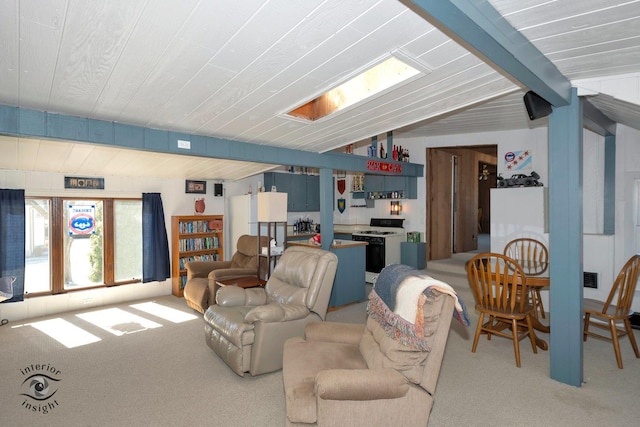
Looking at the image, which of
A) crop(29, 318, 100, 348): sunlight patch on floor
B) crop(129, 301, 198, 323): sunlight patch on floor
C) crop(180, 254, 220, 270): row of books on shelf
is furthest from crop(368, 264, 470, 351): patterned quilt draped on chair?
crop(180, 254, 220, 270): row of books on shelf

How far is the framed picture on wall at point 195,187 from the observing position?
6133mm

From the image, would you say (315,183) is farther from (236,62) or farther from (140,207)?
(236,62)

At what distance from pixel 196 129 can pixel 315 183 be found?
15.6 ft

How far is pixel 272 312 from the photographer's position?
2.89 m

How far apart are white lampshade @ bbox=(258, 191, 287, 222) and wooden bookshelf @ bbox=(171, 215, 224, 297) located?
7.36 ft

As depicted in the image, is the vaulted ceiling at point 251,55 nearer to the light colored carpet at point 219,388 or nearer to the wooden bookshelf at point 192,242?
the light colored carpet at point 219,388

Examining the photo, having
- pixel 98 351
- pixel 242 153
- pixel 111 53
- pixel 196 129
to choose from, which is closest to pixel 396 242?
pixel 242 153

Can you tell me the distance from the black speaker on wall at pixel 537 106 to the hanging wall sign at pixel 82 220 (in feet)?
19.3

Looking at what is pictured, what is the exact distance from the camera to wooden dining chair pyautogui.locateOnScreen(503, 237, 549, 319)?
3.93m

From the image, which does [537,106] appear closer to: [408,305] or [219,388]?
[408,305]

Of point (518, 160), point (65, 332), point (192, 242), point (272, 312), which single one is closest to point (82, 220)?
point (192, 242)

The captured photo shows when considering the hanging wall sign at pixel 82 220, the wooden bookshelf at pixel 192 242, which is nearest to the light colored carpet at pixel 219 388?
the hanging wall sign at pixel 82 220

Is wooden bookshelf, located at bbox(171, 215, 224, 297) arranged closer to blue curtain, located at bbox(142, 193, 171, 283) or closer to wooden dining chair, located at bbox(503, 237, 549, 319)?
blue curtain, located at bbox(142, 193, 171, 283)

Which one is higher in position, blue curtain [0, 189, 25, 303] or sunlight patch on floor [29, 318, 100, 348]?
blue curtain [0, 189, 25, 303]
